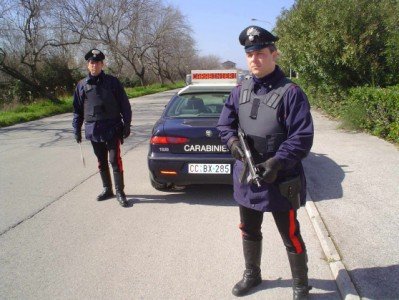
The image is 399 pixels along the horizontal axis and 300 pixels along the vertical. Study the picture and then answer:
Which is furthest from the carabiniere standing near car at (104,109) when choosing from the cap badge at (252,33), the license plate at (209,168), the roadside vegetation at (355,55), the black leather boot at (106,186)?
the roadside vegetation at (355,55)

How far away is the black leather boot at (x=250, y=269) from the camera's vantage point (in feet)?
9.89

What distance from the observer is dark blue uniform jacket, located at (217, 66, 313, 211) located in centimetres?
247

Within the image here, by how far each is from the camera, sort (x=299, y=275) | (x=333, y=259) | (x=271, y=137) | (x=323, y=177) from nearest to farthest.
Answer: (x=271, y=137) < (x=299, y=275) < (x=333, y=259) < (x=323, y=177)

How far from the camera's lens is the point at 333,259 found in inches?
133

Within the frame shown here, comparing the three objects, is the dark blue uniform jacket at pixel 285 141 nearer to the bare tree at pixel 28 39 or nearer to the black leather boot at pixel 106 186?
the black leather boot at pixel 106 186

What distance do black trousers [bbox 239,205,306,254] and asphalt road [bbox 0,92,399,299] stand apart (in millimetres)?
453

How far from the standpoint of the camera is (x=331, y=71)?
11969mm

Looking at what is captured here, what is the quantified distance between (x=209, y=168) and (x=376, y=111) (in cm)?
550

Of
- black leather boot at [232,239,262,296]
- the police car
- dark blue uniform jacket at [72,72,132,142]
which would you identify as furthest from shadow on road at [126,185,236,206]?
black leather boot at [232,239,262,296]

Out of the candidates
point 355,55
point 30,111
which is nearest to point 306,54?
point 355,55

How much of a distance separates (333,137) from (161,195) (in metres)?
5.17

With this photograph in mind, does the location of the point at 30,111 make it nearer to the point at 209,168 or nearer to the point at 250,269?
the point at 209,168

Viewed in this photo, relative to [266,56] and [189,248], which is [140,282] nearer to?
[189,248]

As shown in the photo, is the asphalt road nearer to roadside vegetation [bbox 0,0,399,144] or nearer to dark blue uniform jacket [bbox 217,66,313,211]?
dark blue uniform jacket [bbox 217,66,313,211]
